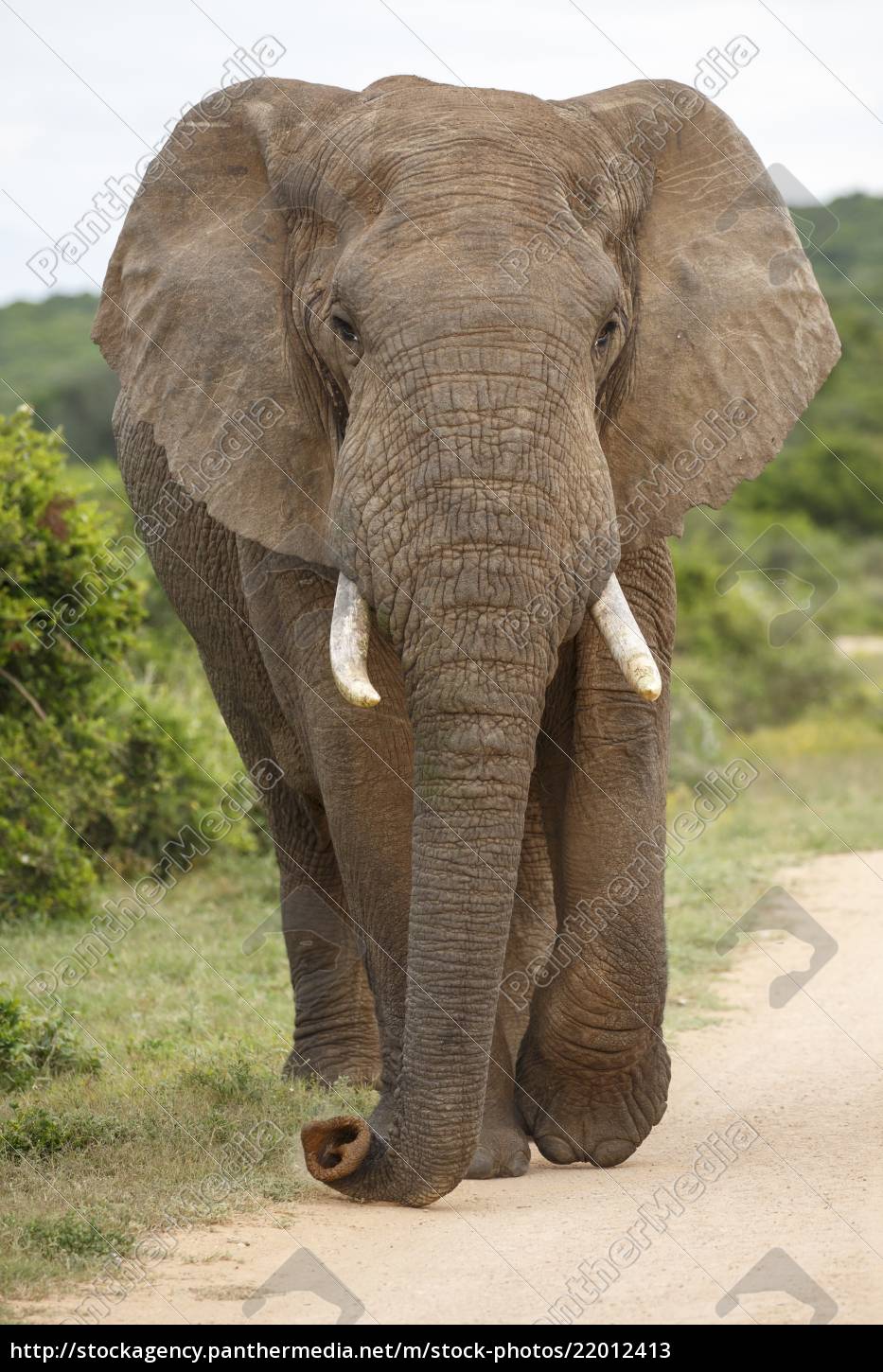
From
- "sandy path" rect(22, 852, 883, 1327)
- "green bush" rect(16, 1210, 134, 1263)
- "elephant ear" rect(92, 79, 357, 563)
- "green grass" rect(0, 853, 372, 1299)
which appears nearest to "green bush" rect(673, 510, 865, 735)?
"green grass" rect(0, 853, 372, 1299)

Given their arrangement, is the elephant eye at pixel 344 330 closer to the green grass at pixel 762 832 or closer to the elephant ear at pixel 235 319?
the elephant ear at pixel 235 319

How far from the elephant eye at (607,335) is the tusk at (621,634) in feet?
2.13

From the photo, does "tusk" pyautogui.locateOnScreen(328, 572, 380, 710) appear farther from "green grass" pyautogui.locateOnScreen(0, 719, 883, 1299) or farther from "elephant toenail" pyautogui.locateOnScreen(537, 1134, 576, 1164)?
"elephant toenail" pyautogui.locateOnScreen(537, 1134, 576, 1164)

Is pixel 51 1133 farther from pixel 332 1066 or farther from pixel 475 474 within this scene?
pixel 475 474

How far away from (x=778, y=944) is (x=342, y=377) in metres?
5.14

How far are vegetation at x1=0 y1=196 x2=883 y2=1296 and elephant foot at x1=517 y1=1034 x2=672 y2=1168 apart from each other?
0.74 metres

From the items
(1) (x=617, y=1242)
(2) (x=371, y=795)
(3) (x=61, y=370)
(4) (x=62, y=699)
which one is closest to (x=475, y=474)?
(2) (x=371, y=795)

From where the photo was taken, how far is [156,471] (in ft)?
25.7

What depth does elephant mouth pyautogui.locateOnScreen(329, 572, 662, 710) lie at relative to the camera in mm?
5188

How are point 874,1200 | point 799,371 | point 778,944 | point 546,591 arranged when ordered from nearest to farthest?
point 546,591, point 874,1200, point 799,371, point 778,944

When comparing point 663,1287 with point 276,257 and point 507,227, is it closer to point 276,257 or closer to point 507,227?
point 507,227

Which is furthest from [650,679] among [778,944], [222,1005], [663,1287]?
[778,944]

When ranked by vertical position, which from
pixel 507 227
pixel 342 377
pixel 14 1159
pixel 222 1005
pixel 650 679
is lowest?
pixel 222 1005

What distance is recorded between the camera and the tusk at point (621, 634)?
5.28 meters
